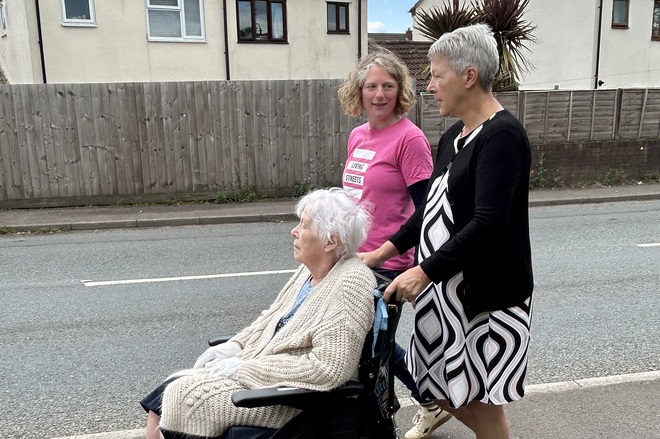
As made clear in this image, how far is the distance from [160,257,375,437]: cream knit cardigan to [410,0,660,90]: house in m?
17.9

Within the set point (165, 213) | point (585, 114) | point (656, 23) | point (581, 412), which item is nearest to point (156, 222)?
point (165, 213)

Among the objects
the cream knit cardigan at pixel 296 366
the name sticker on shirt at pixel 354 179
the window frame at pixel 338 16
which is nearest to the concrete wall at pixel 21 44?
the window frame at pixel 338 16

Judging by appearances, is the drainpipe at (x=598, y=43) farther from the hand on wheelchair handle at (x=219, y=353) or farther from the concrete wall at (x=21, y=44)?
the hand on wheelchair handle at (x=219, y=353)

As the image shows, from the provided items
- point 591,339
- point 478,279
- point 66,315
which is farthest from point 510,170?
point 66,315

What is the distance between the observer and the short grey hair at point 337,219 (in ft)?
7.54

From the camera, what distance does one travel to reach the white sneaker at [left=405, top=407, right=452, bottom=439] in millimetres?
2854

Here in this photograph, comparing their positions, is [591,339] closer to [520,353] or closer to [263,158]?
[520,353]

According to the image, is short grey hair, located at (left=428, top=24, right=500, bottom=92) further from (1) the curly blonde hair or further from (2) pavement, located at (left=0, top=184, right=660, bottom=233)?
(2) pavement, located at (left=0, top=184, right=660, bottom=233)

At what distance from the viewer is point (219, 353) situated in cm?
244

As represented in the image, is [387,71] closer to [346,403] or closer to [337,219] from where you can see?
[337,219]

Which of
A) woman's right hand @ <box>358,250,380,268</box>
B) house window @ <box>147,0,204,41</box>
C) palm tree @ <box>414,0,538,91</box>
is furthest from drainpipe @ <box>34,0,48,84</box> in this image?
woman's right hand @ <box>358,250,380,268</box>

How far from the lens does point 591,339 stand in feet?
13.8

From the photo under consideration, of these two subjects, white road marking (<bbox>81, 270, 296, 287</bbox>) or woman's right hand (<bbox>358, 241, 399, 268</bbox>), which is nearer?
woman's right hand (<bbox>358, 241, 399, 268</bbox>)

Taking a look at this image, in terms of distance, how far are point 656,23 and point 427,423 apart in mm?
20814
